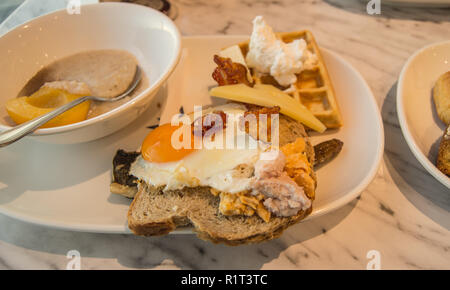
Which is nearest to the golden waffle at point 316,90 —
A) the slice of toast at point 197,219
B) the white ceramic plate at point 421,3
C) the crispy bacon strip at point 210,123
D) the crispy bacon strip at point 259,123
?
the crispy bacon strip at point 259,123

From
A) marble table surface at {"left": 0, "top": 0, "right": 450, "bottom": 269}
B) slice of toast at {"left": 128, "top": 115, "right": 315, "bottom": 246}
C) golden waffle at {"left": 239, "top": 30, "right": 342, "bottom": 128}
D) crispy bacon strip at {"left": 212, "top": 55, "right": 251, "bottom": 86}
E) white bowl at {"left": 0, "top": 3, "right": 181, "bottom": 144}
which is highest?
white bowl at {"left": 0, "top": 3, "right": 181, "bottom": 144}

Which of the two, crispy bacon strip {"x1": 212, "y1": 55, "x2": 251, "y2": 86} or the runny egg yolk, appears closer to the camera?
the runny egg yolk

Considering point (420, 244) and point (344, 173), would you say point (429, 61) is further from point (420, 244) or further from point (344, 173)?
point (420, 244)

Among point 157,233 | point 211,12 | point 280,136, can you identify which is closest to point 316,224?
point 280,136

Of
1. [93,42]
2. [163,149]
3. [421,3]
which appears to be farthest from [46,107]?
[421,3]

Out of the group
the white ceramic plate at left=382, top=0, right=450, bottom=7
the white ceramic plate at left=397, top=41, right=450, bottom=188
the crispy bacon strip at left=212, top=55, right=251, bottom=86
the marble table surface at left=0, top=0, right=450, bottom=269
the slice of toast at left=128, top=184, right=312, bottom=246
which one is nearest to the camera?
the slice of toast at left=128, top=184, right=312, bottom=246

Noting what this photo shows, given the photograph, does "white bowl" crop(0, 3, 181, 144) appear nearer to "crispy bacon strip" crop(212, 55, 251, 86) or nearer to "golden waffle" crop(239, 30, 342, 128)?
"crispy bacon strip" crop(212, 55, 251, 86)

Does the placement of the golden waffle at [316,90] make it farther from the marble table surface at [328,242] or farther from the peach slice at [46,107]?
the peach slice at [46,107]

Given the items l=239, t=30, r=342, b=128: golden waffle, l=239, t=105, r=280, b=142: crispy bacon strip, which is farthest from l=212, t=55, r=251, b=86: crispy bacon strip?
l=239, t=105, r=280, b=142: crispy bacon strip

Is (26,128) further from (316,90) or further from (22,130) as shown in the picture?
(316,90)
